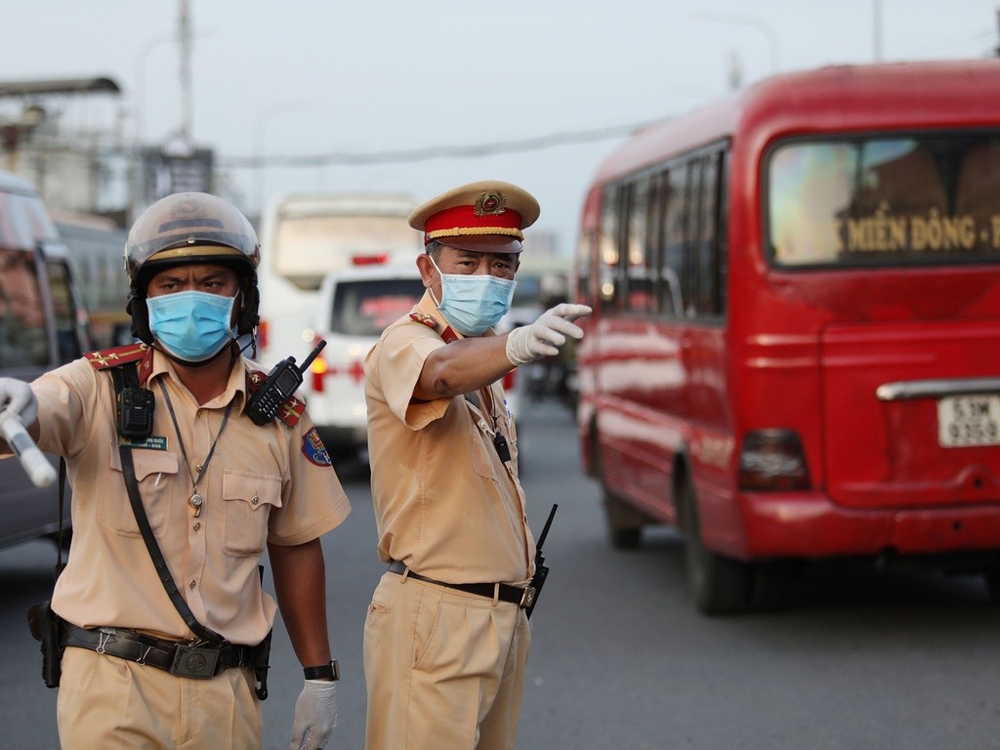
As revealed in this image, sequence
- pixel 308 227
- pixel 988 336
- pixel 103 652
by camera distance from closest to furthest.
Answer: pixel 103 652, pixel 988 336, pixel 308 227

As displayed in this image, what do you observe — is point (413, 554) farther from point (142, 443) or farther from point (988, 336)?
point (988, 336)

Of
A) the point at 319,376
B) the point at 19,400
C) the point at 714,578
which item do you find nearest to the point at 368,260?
the point at 319,376

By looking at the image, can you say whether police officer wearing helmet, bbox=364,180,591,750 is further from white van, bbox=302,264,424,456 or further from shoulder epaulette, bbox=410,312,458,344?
white van, bbox=302,264,424,456

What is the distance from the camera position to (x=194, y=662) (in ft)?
11.4

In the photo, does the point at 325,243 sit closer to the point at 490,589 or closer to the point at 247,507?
the point at 490,589

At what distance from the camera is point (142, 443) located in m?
3.50

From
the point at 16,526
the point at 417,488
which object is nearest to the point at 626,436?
the point at 16,526

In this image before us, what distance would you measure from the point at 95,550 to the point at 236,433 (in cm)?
38

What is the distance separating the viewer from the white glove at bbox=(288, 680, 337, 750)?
150 inches

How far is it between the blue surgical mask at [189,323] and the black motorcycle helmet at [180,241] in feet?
0.22

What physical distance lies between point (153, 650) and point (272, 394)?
1.92 feet

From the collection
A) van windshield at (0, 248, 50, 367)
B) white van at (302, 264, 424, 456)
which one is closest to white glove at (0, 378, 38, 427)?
van windshield at (0, 248, 50, 367)

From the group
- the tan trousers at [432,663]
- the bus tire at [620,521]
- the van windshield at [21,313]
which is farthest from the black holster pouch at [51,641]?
the bus tire at [620,521]

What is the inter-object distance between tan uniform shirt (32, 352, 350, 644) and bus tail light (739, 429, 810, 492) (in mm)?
4941
